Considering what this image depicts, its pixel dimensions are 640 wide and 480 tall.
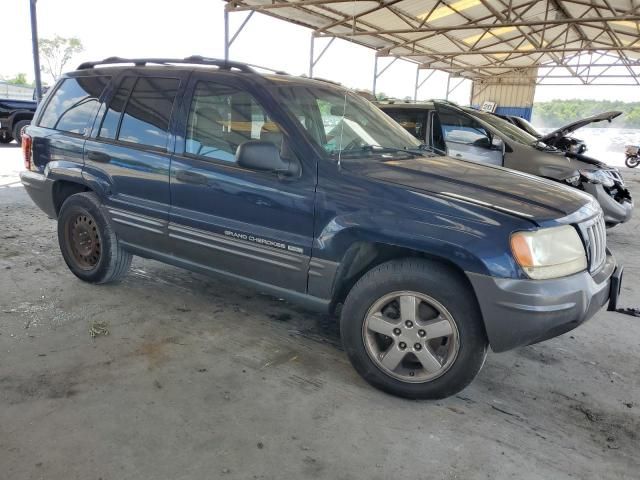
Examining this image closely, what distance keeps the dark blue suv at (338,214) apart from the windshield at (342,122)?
0.05 ft

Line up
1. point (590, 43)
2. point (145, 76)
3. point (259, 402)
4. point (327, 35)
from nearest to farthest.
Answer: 1. point (259, 402)
2. point (145, 76)
3. point (327, 35)
4. point (590, 43)

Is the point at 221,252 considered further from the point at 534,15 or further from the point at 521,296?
the point at 534,15

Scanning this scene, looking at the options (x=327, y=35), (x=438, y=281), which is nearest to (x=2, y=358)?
(x=438, y=281)

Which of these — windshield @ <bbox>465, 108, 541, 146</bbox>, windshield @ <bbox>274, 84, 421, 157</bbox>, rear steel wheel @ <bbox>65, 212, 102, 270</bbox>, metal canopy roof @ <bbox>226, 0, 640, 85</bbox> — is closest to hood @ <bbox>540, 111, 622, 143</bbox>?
windshield @ <bbox>465, 108, 541, 146</bbox>

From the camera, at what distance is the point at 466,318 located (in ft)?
7.98

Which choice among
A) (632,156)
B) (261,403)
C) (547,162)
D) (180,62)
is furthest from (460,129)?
(632,156)

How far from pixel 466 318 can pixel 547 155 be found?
197 inches

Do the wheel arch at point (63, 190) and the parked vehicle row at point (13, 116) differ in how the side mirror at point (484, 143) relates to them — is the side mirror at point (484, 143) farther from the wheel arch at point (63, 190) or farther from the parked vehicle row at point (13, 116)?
the parked vehicle row at point (13, 116)

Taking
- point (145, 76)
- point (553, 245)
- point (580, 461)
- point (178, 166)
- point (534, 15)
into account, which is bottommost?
point (580, 461)

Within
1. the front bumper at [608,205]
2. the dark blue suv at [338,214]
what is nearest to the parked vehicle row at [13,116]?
the dark blue suv at [338,214]

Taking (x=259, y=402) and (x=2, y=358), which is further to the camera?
(x=2, y=358)

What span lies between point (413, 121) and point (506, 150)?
1379 millimetres

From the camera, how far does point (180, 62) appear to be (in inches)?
140

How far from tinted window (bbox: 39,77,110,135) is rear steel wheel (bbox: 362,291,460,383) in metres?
2.80
